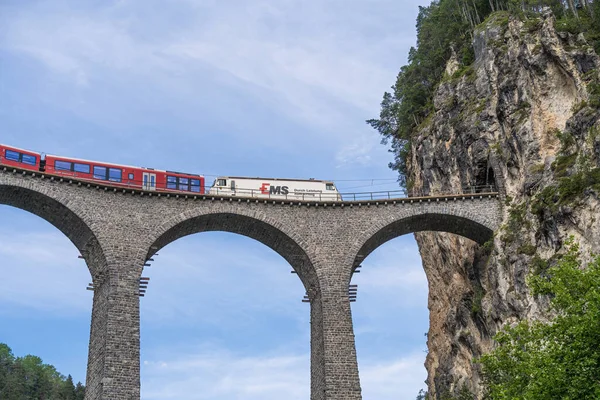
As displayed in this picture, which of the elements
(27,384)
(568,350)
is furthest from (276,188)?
(27,384)

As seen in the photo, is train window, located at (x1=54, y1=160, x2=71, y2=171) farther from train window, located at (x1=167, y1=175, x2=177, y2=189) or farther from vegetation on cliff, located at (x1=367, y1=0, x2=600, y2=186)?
vegetation on cliff, located at (x1=367, y1=0, x2=600, y2=186)

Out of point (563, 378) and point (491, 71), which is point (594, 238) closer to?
point (563, 378)

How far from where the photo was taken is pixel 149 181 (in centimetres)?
4306

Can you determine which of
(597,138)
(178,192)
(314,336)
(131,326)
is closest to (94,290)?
(131,326)

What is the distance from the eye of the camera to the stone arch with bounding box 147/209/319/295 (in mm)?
40656

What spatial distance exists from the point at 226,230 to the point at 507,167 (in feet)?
60.2

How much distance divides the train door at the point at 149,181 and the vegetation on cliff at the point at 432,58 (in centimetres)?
2539

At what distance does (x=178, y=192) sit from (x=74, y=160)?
6313 millimetres

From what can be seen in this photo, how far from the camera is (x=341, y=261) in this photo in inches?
1634

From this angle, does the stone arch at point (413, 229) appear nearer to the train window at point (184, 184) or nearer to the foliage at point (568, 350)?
the train window at point (184, 184)

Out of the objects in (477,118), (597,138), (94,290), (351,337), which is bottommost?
(351,337)

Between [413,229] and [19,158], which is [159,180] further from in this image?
[413,229]

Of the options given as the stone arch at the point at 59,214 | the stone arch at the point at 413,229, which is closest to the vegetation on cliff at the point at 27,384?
the stone arch at the point at 59,214

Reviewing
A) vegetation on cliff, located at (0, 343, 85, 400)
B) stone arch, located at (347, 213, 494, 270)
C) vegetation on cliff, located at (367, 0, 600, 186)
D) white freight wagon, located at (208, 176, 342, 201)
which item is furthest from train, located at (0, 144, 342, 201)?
vegetation on cliff, located at (0, 343, 85, 400)
